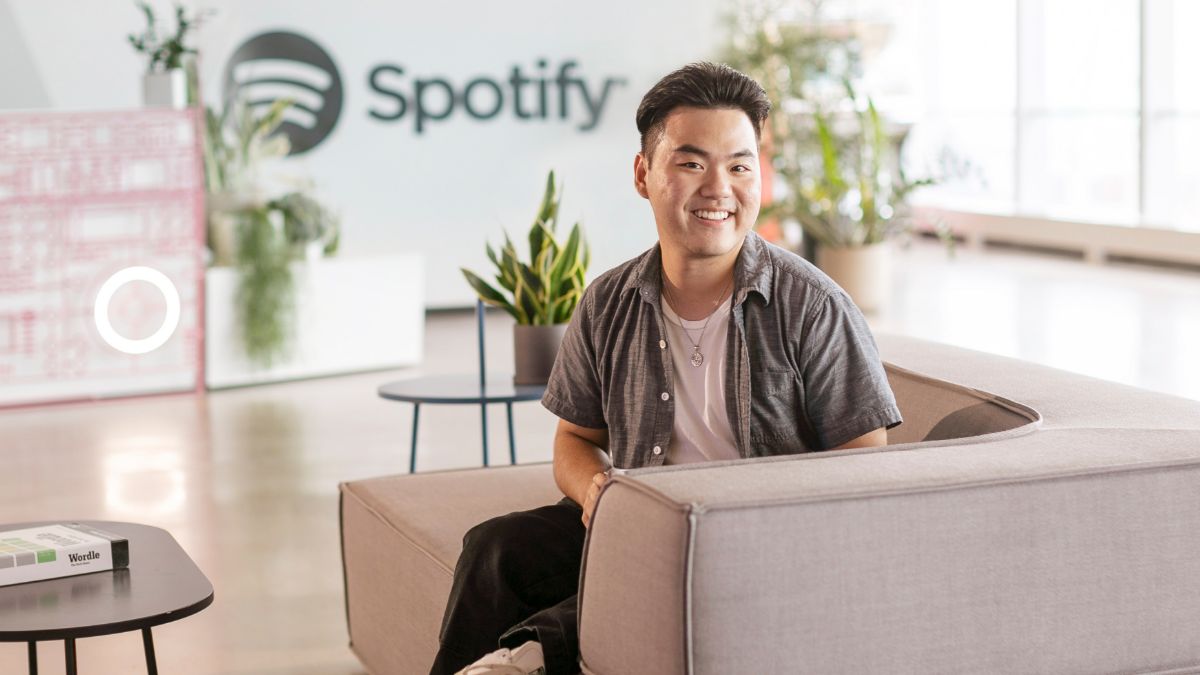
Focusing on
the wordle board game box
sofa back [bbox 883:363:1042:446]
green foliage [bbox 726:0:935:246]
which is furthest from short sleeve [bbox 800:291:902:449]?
green foliage [bbox 726:0:935:246]

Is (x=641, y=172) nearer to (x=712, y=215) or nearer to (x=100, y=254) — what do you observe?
(x=712, y=215)

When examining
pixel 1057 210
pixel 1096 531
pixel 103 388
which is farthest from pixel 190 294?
pixel 1057 210

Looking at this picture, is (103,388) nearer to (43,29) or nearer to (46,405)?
(46,405)

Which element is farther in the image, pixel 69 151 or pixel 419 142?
pixel 419 142

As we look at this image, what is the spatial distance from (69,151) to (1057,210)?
824 cm

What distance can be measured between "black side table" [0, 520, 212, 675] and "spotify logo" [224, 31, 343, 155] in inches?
255

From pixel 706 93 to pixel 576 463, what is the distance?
636 millimetres

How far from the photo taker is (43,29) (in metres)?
7.68

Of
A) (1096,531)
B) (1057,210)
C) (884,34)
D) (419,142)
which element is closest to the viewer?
(1096,531)

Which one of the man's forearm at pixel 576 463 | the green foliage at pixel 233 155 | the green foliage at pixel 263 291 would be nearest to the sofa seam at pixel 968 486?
the man's forearm at pixel 576 463

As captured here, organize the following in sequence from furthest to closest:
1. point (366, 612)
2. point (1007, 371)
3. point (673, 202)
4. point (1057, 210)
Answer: point (1057, 210) < point (366, 612) < point (1007, 371) < point (673, 202)

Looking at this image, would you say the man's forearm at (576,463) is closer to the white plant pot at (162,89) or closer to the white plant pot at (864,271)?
the white plant pot at (162,89)

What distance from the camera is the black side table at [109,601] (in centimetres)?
211

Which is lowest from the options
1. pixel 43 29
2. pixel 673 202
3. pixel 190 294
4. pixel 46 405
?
pixel 46 405
